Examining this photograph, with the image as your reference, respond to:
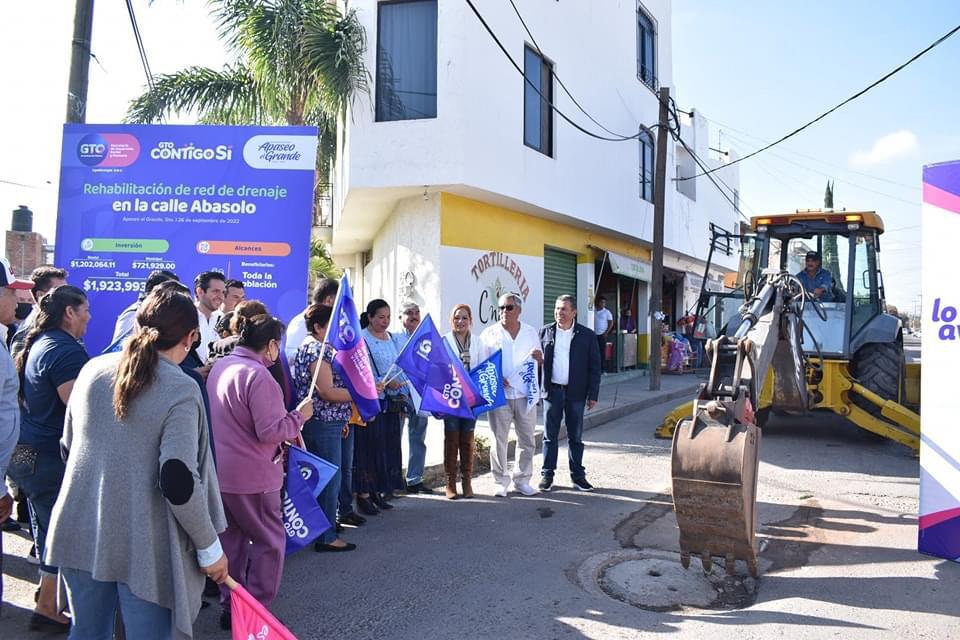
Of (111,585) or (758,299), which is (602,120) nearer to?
(758,299)

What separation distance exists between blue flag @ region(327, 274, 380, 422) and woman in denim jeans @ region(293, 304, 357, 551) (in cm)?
8

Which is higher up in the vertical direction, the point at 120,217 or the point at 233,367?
the point at 120,217

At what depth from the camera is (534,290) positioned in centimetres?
1504

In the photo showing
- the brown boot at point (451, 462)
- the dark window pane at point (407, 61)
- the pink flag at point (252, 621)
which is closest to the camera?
the pink flag at point (252, 621)

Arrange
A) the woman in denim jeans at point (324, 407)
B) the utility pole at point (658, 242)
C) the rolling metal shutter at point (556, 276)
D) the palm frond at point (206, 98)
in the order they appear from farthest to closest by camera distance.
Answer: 1. the rolling metal shutter at point (556, 276)
2. the utility pole at point (658, 242)
3. the palm frond at point (206, 98)
4. the woman in denim jeans at point (324, 407)

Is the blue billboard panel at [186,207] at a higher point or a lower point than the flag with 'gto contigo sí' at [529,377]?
higher

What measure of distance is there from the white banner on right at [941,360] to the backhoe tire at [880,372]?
4.20 metres

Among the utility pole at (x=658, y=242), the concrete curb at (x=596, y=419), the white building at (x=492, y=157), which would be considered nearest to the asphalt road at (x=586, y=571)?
the concrete curb at (x=596, y=419)

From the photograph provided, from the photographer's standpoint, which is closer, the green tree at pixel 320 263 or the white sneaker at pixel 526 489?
the white sneaker at pixel 526 489

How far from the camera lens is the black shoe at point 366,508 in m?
6.20

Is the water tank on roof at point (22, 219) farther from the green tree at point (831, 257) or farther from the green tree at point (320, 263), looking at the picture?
the green tree at point (831, 257)

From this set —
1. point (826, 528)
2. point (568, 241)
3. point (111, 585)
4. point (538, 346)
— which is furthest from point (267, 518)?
point (568, 241)

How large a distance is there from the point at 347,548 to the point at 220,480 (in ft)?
5.78

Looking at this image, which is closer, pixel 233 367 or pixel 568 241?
pixel 233 367
